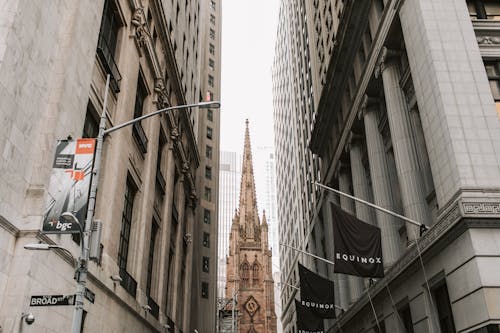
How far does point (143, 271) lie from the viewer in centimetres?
2627

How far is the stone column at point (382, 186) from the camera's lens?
23.6 meters

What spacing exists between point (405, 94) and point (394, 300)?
31.8ft

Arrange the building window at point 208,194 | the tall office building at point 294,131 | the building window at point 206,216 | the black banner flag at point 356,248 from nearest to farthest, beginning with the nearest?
the black banner flag at point 356,248, the tall office building at point 294,131, the building window at point 206,216, the building window at point 208,194

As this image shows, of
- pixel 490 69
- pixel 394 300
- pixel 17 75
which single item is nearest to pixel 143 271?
pixel 394 300

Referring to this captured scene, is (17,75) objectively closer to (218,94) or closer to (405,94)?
(405,94)

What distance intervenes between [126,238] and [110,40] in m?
10.0

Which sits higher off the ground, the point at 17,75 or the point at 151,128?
the point at 151,128

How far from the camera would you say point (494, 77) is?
18844 millimetres

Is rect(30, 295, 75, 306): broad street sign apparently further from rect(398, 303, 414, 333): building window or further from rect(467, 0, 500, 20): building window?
rect(467, 0, 500, 20): building window

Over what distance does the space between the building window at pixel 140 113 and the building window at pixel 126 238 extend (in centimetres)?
240

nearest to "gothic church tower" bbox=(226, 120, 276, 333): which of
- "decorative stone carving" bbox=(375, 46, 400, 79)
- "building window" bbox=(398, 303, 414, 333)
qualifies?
"building window" bbox=(398, 303, 414, 333)

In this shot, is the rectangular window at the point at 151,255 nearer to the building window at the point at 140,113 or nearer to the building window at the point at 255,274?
the building window at the point at 140,113

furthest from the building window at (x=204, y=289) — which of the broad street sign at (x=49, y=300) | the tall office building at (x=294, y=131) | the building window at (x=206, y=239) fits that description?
the broad street sign at (x=49, y=300)

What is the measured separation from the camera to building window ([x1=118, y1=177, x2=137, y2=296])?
23.6m
